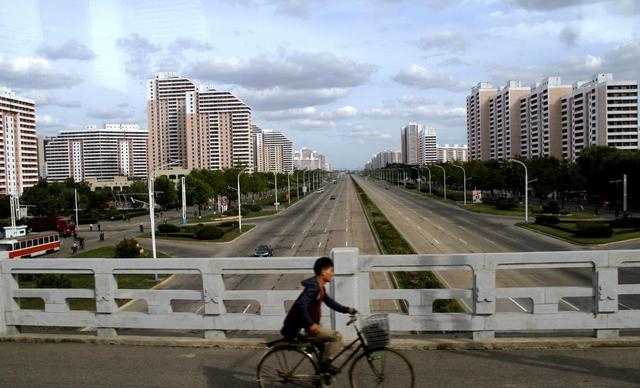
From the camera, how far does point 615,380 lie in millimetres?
6504

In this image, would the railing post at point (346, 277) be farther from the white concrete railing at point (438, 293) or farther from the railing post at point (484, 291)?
the railing post at point (484, 291)

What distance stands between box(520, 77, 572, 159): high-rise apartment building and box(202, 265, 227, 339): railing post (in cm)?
15855

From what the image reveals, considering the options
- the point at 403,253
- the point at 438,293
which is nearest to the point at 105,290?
the point at 438,293

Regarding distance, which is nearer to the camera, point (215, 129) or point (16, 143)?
point (16, 143)

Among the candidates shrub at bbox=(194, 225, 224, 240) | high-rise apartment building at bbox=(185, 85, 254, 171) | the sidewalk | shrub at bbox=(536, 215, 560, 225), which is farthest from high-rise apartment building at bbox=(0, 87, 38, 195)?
the sidewalk

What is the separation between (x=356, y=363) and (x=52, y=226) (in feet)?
231

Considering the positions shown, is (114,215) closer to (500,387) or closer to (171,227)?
(171,227)

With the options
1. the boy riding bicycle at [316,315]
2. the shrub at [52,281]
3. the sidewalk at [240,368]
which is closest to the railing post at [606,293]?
the sidewalk at [240,368]

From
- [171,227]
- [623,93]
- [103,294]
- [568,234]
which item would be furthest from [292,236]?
[623,93]

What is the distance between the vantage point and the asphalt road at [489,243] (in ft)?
86.6

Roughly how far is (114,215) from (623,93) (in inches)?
4727

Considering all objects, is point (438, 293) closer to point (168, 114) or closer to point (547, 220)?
point (547, 220)

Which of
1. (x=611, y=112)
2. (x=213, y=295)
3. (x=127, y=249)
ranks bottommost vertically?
(x=127, y=249)

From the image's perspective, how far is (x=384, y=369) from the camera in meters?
6.07
